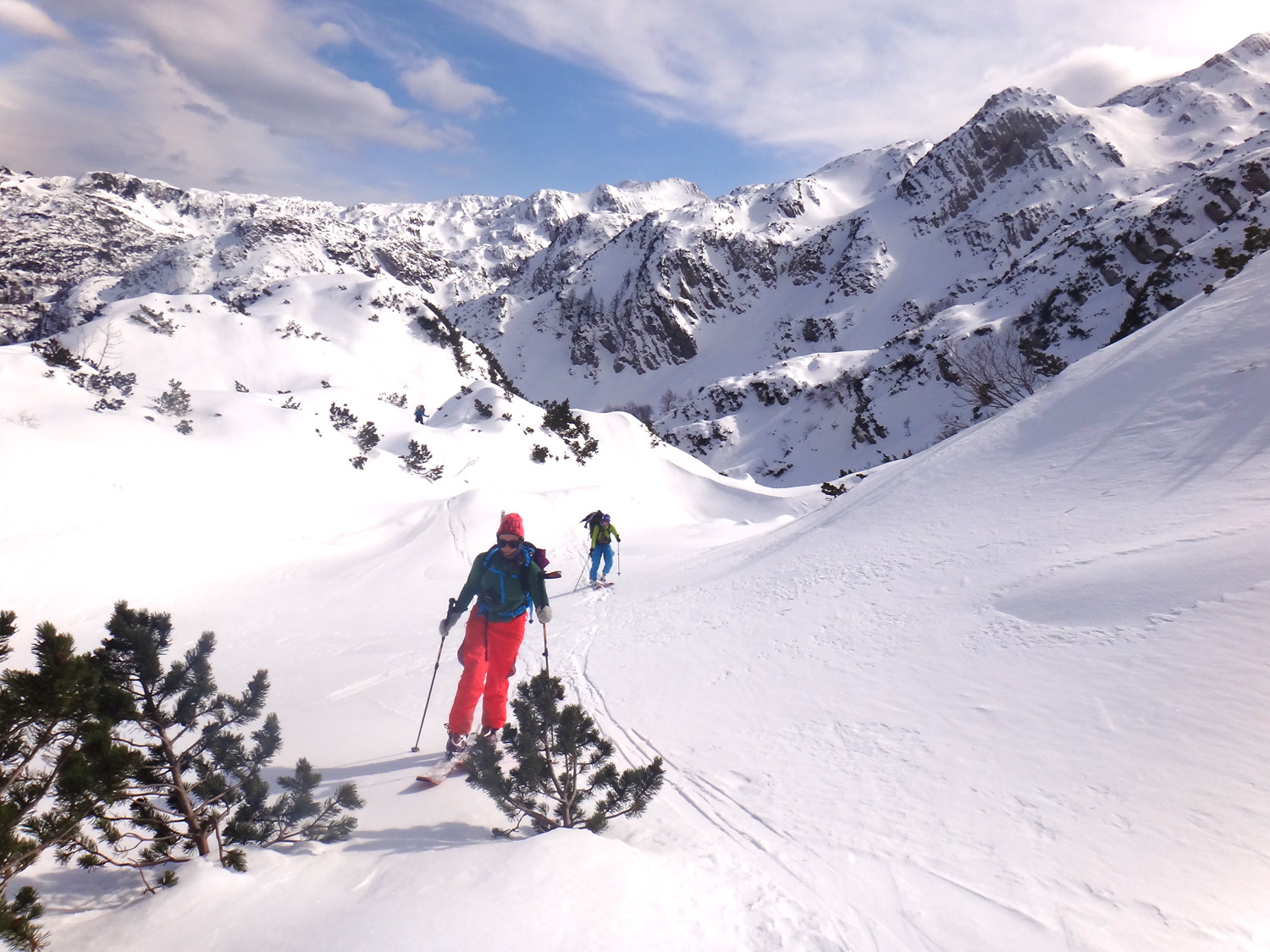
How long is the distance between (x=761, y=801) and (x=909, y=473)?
26.4ft

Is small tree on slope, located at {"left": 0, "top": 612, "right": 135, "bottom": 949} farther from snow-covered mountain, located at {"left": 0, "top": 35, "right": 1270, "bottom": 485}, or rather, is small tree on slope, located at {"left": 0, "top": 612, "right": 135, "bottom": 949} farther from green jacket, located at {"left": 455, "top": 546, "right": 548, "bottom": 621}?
snow-covered mountain, located at {"left": 0, "top": 35, "right": 1270, "bottom": 485}

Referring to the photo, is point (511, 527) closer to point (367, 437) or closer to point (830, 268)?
point (367, 437)

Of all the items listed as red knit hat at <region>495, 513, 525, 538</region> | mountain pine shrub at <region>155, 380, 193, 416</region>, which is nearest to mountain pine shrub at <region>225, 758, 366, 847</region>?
red knit hat at <region>495, 513, 525, 538</region>

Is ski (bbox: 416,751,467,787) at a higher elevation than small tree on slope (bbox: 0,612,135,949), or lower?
lower

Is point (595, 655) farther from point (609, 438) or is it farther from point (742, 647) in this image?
point (609, 438)

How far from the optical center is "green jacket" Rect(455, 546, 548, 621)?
5.03 metres

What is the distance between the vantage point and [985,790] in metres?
3.42

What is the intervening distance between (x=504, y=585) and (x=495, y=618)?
29 centimetres

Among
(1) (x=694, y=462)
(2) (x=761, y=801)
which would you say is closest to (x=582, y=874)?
(2) (x=761, y=801)

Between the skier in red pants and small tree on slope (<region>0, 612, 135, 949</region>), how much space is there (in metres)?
2.61

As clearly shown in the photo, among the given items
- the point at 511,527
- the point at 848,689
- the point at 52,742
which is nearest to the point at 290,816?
the point at 52,742

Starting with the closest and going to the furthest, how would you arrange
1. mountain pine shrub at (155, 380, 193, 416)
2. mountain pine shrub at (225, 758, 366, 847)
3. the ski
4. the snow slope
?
the snow slope, mountain pine shrub at (225, 758, 366, 847), the ski, mountain pine shrub at (155, 380, 193, 416)

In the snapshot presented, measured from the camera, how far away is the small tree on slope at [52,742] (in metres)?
2.19

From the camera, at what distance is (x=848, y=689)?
5023mm
